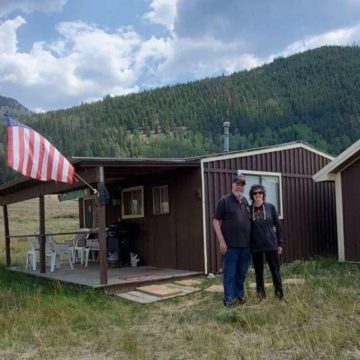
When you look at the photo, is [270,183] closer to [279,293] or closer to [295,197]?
[295,197]

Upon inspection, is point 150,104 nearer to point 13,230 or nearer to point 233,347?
point 13,230

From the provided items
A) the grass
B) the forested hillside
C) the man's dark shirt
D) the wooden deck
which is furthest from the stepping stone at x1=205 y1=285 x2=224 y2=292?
the forested hillside

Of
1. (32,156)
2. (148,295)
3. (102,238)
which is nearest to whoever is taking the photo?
(32,156)

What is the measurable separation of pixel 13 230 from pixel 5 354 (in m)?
23.7

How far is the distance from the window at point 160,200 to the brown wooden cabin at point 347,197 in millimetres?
3358

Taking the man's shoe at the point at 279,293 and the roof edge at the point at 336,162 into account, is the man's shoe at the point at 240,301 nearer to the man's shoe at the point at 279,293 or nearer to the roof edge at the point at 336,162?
the man's shoe at the point at 279,293

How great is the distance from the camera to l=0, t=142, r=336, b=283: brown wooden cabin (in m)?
10.2

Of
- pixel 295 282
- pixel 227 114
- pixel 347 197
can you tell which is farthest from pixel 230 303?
pixel 227 114

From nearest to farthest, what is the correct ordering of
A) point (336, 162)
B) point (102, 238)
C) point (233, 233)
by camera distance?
point (233, 233) → point (102, 238) → point (336, 162)

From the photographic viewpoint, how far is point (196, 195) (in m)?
10.3

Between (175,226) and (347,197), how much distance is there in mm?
3743

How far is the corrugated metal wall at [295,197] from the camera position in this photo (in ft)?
33.9

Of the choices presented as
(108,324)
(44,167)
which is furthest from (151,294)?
(44,167)

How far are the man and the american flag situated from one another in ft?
8.35
